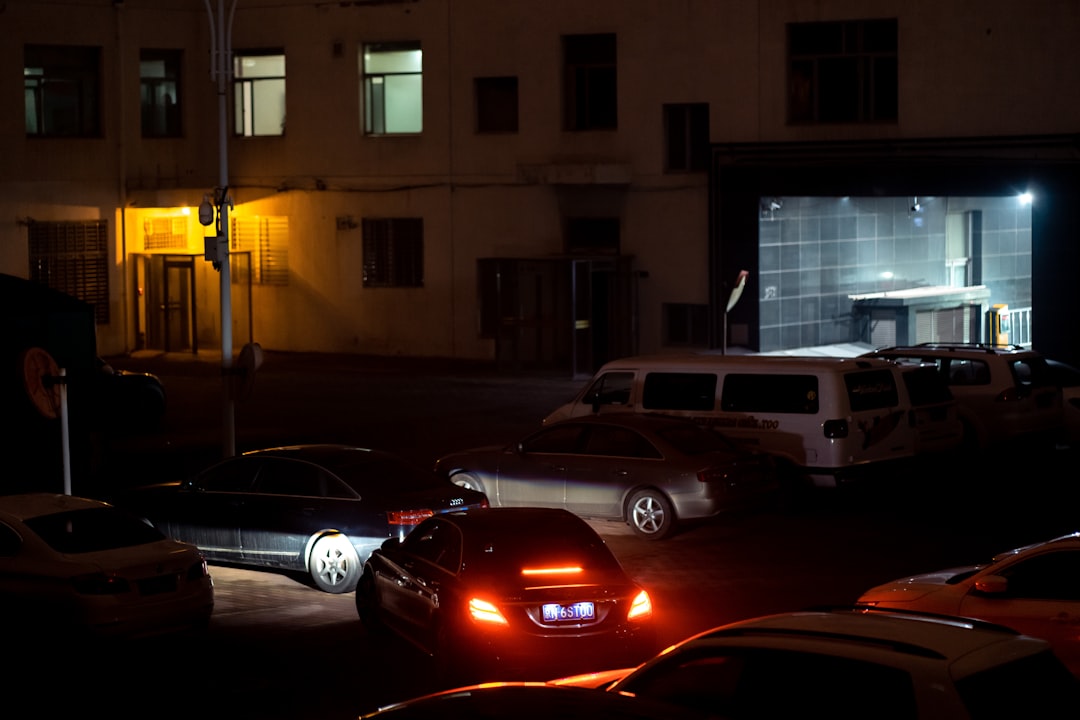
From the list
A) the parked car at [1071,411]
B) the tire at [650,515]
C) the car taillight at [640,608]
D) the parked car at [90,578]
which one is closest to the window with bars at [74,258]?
the tire at [650,515]

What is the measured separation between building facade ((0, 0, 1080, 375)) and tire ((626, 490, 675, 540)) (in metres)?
12.8

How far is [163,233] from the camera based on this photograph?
129 feet

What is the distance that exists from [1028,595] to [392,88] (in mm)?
29143

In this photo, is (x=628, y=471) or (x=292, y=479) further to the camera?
(x=628, y=471)

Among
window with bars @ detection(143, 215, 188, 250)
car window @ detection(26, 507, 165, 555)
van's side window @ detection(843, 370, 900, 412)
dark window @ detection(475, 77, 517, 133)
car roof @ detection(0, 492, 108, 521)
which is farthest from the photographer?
window with bars @ detection(143, 215, 188, 250)

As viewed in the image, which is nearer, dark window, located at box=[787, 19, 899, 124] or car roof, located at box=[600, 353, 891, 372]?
car roof, located at box=[600, 353, 891, 372]

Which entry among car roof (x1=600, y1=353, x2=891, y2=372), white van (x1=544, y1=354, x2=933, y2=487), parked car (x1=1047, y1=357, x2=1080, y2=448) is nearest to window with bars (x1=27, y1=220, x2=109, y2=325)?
car roof (x1=600, y1=353, x2=891, y2=372)

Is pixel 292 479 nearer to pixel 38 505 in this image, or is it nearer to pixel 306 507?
pixel 306 507

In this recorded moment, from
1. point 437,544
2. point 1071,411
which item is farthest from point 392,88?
point 437,544

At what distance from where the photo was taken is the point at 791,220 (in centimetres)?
3366

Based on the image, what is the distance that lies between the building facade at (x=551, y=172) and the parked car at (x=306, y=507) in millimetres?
13512

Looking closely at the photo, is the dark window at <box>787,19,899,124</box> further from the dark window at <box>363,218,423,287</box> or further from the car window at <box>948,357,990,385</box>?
the car window at <box>948,357,990,385</box>

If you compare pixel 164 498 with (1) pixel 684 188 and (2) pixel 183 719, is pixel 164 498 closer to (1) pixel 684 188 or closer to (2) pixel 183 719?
(2) pixel 183 719

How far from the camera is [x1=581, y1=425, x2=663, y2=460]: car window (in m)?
17.5
